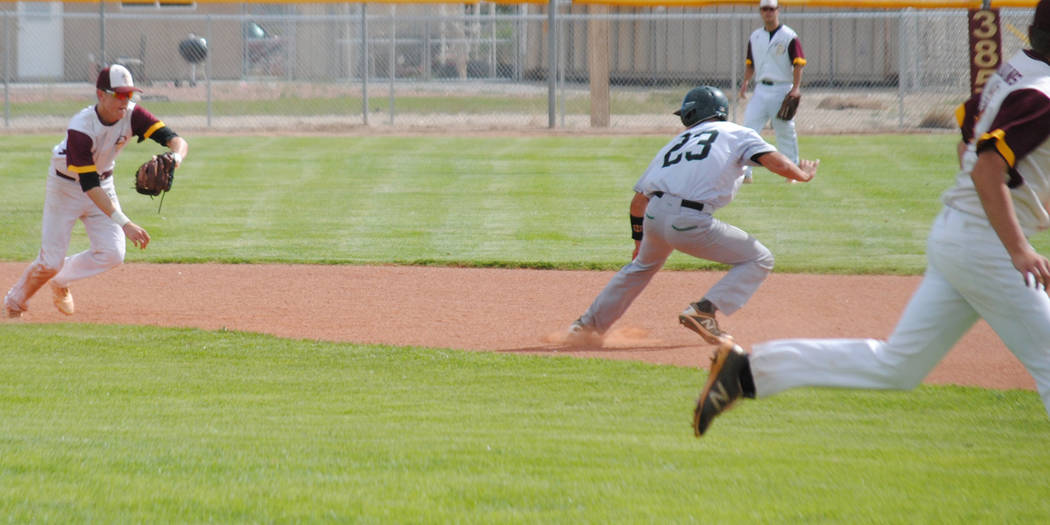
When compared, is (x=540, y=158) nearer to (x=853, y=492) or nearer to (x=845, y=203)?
(x=845, y=203)

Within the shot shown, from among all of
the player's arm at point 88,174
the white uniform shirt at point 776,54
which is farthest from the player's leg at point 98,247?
the white uniform shirt at point 776,54

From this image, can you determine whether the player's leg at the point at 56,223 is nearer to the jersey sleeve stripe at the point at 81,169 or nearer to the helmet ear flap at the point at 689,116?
the jersey sleeve stripe at the point at 81,169

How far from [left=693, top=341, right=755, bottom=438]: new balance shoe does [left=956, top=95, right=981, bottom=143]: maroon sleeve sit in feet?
3.77

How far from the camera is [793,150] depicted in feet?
48.1

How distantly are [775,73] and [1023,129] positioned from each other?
11.1 meters

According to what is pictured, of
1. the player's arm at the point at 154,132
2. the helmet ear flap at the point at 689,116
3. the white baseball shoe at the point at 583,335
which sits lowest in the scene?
the white baseball shoe at the point at 583,335

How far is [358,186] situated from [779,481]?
41.5ft

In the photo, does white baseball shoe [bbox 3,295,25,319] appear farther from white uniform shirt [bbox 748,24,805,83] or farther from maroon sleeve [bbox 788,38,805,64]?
maroon sleeve [bbox 788,38,805,64]

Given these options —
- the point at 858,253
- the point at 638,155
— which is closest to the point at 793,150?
the point at 858,253

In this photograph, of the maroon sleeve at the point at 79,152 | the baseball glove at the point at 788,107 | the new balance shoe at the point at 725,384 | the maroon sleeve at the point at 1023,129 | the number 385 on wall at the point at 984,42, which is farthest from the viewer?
the number 385 on wall at the point at 984,42

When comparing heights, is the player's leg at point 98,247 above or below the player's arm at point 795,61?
below

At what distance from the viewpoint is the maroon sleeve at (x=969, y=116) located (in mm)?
4340

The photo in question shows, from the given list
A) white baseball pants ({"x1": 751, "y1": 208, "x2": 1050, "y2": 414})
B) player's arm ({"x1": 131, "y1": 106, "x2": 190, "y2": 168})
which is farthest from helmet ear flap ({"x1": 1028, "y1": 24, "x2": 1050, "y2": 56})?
Answer: player's arm ({"x1": 131, "y1": 106, "x2": 190, "y2": 168})

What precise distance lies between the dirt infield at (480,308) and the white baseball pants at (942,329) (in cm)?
321
